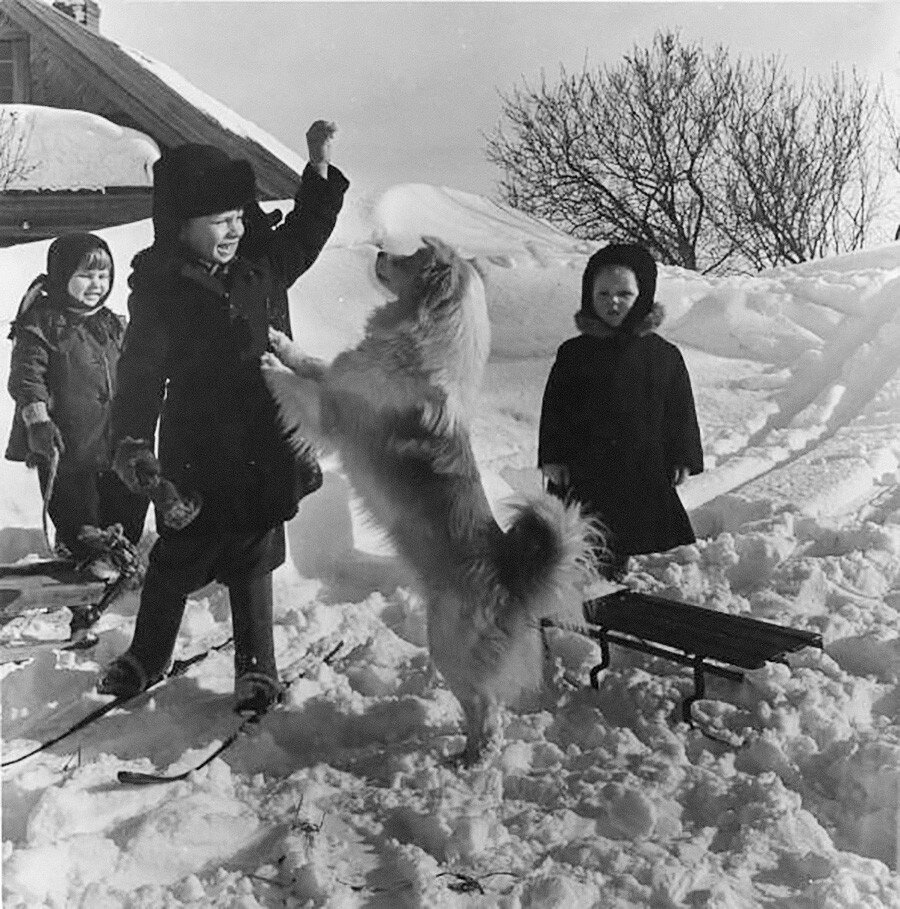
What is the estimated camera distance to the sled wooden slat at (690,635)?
2.42m

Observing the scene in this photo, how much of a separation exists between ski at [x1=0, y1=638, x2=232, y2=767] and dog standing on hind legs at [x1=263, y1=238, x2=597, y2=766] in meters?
0.64

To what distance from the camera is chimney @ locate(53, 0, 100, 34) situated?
263 cm

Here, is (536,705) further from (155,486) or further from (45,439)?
(45,439)

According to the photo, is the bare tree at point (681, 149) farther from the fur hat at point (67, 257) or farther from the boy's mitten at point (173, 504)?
the boy's mitten at point (173, 504)

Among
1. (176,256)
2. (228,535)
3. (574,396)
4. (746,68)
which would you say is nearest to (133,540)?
(228,535)

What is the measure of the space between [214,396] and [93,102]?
952 mm

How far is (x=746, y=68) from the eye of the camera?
2672 millimetres

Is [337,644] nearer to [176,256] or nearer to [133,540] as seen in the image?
[133,540]

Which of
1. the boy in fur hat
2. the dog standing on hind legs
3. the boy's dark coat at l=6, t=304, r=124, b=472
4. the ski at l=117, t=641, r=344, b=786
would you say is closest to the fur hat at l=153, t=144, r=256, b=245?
the boy in fur hat

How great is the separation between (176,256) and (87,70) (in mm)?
669

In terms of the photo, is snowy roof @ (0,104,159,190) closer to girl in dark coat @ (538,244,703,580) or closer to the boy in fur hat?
the boy in fur hat

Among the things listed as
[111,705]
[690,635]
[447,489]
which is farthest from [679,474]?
[111,705]

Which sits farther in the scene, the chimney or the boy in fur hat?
the chimney

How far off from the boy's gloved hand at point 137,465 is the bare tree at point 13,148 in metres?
0.80
